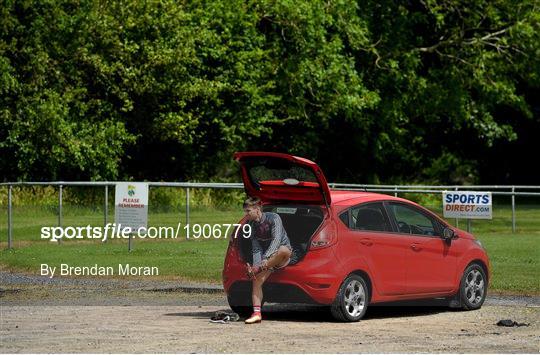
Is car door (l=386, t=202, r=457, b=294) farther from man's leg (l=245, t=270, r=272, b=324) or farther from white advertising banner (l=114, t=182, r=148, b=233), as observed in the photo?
white advertising banner (l=114, t=182, r=148, b=233)

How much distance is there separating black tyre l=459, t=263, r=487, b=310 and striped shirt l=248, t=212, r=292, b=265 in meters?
2.92

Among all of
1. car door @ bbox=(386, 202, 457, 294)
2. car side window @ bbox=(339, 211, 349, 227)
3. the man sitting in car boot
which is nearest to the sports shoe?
the man sitting in car boot

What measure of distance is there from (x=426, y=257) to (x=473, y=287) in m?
1.01

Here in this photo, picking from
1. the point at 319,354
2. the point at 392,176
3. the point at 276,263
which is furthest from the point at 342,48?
the point at 319,354

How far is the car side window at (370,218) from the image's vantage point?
52.5 ft

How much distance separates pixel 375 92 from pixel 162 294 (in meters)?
28.6

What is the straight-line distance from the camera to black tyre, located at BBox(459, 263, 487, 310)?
56.5 feet

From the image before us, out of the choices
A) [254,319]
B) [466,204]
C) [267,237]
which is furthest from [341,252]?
[466,204]

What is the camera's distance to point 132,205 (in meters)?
26.5

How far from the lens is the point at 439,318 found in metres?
16.3

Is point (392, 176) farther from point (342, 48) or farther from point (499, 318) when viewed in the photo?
point (499, 318)

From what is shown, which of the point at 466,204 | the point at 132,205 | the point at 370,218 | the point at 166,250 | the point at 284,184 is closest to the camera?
the point at 284,184

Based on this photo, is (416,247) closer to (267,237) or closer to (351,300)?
(351,300)

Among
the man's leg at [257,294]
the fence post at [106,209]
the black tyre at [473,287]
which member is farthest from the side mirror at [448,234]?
the fence post at [106,209]
